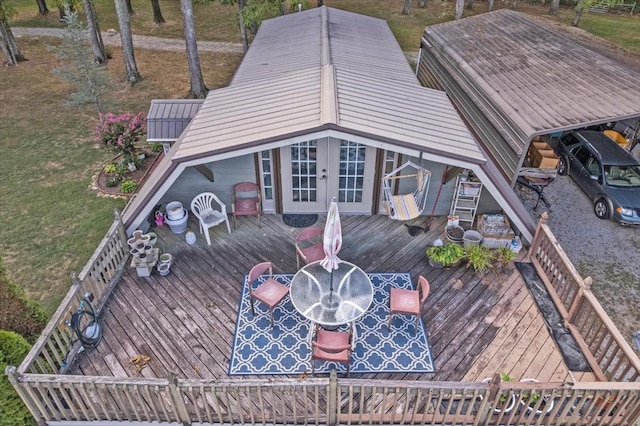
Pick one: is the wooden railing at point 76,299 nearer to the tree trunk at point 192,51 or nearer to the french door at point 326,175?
the french door at point 326,175

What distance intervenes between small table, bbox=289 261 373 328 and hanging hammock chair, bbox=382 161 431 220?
165 centimetres

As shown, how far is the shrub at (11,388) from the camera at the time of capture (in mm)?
5383

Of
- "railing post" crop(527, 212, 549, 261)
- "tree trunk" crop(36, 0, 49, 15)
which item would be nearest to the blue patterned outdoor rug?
"railing post" crop(527, 212, 549, 261)

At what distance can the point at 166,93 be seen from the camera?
17.3 meters

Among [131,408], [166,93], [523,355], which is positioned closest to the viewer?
[131,408]

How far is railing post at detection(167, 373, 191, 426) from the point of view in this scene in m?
5.09

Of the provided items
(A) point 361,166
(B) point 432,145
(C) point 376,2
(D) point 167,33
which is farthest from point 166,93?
(C) point 376,2

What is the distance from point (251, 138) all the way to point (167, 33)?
66.3 ft

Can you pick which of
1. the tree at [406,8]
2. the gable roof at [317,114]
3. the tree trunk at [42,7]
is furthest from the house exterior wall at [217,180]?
the tree at [406,8]

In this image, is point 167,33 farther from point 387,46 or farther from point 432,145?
point 432,145

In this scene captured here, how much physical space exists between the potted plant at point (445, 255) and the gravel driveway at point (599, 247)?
12.0 ft

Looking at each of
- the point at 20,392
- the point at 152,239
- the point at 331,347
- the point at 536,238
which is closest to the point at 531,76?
the point at 536,238

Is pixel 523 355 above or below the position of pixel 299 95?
below

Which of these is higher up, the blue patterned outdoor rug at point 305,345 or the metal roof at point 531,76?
the metal roof at point 531,76
